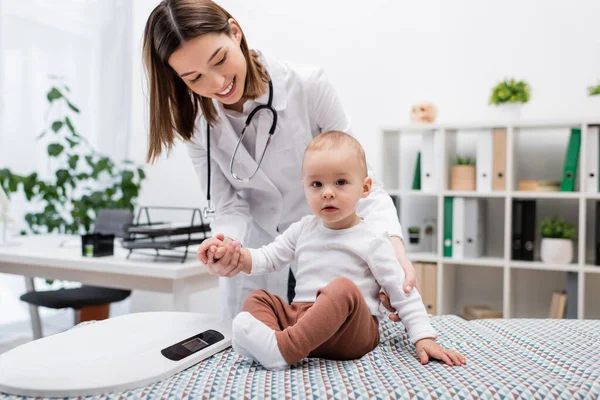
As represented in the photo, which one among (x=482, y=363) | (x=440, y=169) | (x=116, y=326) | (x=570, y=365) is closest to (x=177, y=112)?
(x=116, y=326)

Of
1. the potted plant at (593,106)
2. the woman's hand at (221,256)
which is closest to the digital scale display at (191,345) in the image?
the woman's hand at (221,256)

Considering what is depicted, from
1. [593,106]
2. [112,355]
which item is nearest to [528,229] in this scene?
[593,106]

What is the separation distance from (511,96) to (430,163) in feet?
1.56

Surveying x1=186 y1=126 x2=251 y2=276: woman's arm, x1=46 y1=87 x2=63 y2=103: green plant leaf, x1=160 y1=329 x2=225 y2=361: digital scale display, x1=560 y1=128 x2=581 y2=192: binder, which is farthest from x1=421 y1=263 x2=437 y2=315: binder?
x1=46 y1=87 x2=63 y2=103: green plant leaf

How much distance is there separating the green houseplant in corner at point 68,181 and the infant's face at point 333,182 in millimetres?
2547

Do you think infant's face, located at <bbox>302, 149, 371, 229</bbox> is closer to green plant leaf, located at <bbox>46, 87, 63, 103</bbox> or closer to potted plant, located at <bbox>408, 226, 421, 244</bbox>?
potted plant, located at <bbox>408, 226, 421, 244</bbox>

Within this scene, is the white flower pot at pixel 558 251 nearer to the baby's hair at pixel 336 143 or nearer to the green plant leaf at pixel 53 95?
the baby's hair at pixel 336 143

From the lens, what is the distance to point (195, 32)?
1.05 meters

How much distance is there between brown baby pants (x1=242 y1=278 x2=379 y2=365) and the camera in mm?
815

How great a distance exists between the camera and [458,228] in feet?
8.31

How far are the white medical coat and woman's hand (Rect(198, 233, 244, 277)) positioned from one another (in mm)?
209

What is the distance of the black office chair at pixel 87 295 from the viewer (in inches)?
94.8

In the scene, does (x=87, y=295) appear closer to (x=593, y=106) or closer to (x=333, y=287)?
(x=333, y=287)

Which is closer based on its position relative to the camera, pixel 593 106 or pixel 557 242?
pixel 557 242
